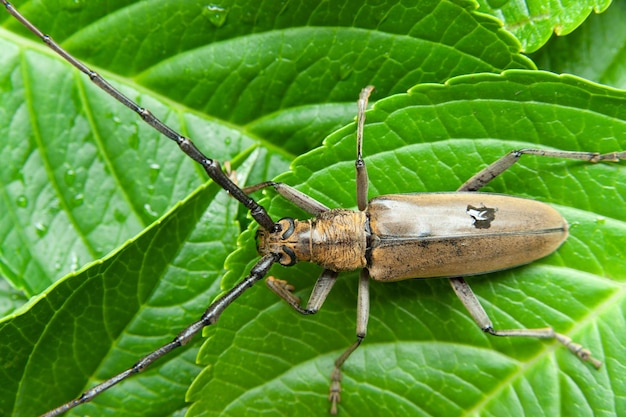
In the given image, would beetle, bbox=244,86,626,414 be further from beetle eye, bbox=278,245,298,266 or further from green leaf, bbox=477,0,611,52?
green leaf, bbox=477,0,611,52

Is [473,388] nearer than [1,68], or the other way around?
[473,388]

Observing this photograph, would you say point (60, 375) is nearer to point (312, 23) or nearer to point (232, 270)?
point (232, 270)

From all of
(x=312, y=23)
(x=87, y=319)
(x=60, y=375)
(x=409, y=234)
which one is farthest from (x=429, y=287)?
(x=60, y=375)

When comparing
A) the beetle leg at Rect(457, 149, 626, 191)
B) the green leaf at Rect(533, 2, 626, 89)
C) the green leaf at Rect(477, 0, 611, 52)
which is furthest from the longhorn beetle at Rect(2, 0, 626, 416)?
the green leaf at Rect(533, 2, 626, 89)

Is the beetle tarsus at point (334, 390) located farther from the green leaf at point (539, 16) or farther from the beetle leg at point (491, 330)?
the green leaf at point (539, 16)

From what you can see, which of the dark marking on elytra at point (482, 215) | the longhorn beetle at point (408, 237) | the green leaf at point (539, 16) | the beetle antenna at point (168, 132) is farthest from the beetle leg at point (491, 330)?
the green leaf at point (539, 16)
